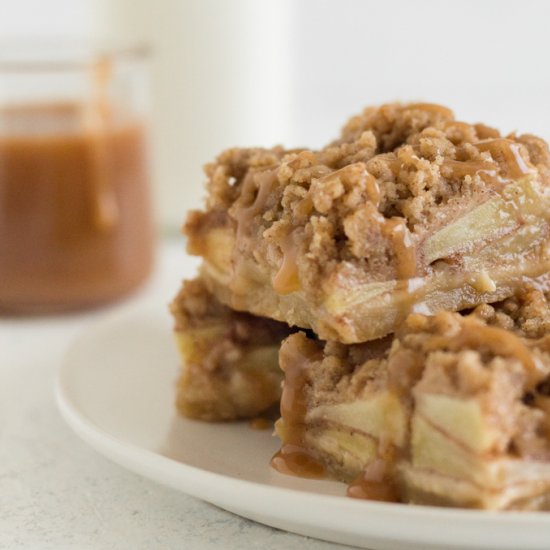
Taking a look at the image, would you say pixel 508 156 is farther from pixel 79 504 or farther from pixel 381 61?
pixel 381 61

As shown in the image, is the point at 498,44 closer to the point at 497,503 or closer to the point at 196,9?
the point at 196,9

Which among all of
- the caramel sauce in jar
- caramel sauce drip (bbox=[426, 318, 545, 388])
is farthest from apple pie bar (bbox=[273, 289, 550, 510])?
the caramel sauce in jar

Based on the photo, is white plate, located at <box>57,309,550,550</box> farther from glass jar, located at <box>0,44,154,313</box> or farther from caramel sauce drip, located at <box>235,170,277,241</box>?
glass jar, located at <box>0,44,154,313</box>

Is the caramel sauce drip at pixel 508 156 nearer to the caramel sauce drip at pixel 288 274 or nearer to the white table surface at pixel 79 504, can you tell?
the caramel sauce drip at pixel 288 274

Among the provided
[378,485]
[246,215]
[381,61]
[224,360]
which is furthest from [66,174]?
[381,61]

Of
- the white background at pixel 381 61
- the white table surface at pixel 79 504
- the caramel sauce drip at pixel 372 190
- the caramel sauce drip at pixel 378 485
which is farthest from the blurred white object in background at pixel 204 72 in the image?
the caramel sauce drip at pixel 378 485

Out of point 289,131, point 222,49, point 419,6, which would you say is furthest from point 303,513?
point 419,6
